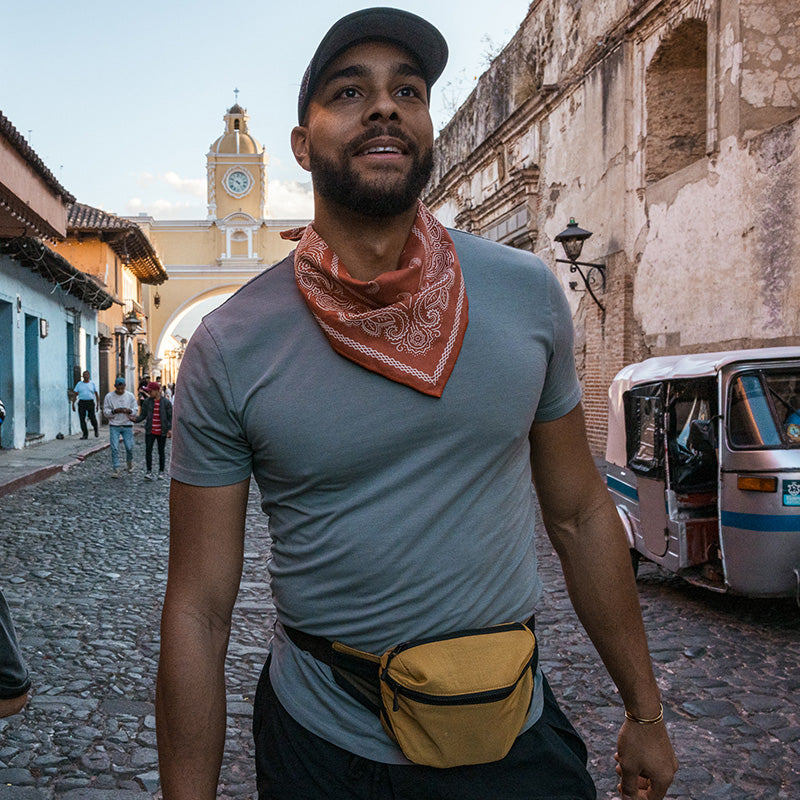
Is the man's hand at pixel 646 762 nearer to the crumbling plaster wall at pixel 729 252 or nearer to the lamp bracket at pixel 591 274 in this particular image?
the crumbling plaster wall at pixel 729 252

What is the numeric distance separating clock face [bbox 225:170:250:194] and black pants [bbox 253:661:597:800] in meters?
66.0

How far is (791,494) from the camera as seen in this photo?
5129 mm

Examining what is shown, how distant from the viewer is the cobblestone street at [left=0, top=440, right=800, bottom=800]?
340cm

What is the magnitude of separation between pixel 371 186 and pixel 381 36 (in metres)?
0.29

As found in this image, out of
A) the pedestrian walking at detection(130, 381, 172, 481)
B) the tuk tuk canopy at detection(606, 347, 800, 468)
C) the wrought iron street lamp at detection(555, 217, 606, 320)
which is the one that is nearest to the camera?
the tuk tuk canopy at detection(606, 347, 800, 468)

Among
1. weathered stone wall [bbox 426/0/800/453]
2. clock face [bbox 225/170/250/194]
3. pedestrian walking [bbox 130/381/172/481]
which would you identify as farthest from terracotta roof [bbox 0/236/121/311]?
clock face [bbox 225/170/250/194]

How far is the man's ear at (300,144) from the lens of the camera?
1.79 meters

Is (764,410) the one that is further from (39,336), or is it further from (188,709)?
(39,336)

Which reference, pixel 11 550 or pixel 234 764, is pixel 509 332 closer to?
pixel 234 764

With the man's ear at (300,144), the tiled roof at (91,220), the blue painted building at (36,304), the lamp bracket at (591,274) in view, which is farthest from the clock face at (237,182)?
the man's ear at (300,144)

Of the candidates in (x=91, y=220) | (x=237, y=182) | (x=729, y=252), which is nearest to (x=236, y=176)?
(x=237, y=182)

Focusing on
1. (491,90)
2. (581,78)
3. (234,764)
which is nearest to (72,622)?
(234,764)

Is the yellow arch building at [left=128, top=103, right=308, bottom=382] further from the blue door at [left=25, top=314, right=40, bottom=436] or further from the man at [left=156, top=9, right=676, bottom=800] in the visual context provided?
the man at [left=156, top=9, right=676, bottom=800]

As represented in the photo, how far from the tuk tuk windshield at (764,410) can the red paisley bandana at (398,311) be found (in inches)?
166
